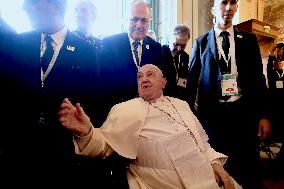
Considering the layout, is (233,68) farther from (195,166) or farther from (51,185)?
(51,185)

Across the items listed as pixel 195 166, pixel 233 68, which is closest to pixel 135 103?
pixel 195 166

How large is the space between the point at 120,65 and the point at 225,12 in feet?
3.63

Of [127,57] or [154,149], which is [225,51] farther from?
[154,149]

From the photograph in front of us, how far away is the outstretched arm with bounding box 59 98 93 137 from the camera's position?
1.81 metres

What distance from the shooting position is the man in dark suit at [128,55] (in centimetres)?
277

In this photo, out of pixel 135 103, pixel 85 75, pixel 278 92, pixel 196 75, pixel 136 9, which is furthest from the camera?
pixel 278 92

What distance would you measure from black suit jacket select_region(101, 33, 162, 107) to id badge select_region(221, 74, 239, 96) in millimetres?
654

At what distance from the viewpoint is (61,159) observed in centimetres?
197

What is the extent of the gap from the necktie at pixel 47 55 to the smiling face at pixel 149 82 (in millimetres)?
789

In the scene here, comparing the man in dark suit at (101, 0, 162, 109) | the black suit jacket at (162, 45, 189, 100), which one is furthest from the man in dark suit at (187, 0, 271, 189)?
the man in dark suit at (101, 0, 162, 109)

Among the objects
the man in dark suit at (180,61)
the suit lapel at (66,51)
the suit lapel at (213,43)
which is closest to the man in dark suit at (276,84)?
the man in dark suit at (180,61)

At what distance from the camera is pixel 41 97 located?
1936 millimetres

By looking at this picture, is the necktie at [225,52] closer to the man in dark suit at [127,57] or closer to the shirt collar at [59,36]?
the man in dark suit at [127,57]

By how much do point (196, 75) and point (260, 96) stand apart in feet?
2.08
